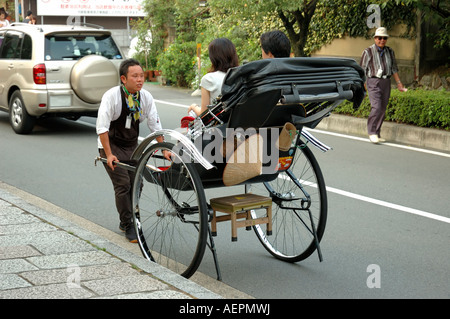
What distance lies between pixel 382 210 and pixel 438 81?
869 centimetres

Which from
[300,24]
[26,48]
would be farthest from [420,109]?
[26,48]

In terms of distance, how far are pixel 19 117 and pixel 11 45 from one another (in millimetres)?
1458

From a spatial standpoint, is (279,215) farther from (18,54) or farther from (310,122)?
(18,54)

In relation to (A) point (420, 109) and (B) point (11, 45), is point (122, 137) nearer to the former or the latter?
(A) point (420, 109)

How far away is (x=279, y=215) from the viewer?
21.7 ft

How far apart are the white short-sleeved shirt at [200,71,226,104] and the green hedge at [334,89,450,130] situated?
22.5 ft

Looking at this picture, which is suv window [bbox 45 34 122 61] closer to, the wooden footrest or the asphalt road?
the asphalt road

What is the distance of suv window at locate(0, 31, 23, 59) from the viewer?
500 inches

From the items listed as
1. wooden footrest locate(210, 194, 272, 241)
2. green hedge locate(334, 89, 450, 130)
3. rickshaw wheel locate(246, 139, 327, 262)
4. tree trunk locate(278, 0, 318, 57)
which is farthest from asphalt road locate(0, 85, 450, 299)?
tree trunk locate(278, 0, 318, 57)

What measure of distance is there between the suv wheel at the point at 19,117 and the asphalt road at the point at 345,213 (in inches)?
6.1

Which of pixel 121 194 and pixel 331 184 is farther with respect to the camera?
pixel 331 184

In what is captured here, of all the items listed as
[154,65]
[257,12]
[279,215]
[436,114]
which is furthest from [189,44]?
[279,215]

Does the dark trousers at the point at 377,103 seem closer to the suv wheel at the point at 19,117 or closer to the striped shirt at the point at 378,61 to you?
the striped shirt at the point at 378,61
